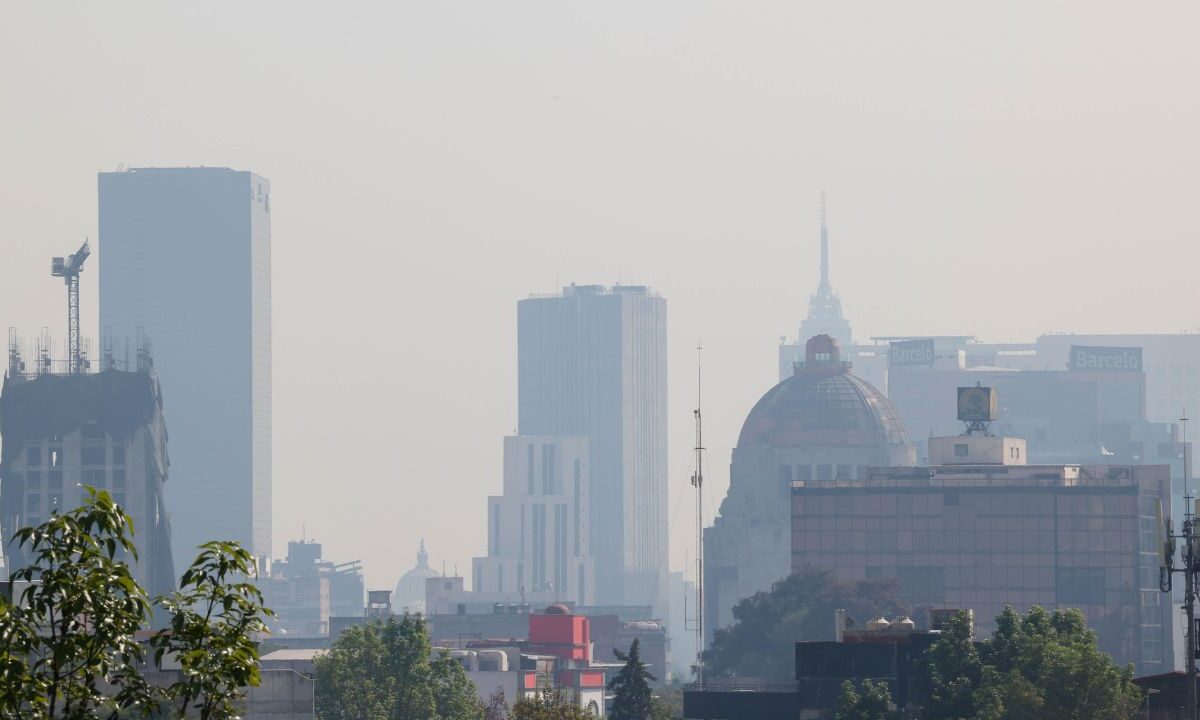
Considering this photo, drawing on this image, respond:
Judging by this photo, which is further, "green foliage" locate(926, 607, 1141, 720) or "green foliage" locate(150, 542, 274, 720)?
"green foliage" locate(926, 607, 1141, 720)

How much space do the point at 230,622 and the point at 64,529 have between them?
3145mm

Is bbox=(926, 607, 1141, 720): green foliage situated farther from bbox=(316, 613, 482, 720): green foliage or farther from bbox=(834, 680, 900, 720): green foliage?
bbox=(316, 613, 482, 720): green foliage

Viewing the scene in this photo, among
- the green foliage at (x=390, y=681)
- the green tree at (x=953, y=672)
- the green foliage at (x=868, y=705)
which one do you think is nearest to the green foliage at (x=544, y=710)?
the green foliage at (x=868, y=705)

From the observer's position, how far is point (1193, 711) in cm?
9381

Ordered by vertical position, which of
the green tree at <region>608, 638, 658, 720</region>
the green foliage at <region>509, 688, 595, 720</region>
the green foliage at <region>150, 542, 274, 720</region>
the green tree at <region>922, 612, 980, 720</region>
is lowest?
the green tree at <region>608, 638, 658, 720</region>

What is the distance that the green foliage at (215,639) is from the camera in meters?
42.3

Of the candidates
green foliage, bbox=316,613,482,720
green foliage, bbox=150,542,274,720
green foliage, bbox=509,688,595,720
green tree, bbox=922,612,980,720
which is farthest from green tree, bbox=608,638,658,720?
green foliage, bbox=150,542,274,720

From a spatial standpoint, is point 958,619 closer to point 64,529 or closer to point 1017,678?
point 1017,678

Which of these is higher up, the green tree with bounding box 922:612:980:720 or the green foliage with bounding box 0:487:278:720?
the green foliage with bounding box 0:487:278:720

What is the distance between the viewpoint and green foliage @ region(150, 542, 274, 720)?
139 ft

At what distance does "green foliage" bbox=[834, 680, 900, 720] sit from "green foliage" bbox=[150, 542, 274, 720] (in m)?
96.0

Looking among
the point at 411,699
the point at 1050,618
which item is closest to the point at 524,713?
the point at 1050,618

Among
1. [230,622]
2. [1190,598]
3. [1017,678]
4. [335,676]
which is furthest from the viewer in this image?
[335,676]

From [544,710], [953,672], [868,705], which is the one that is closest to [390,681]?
[544,710]
